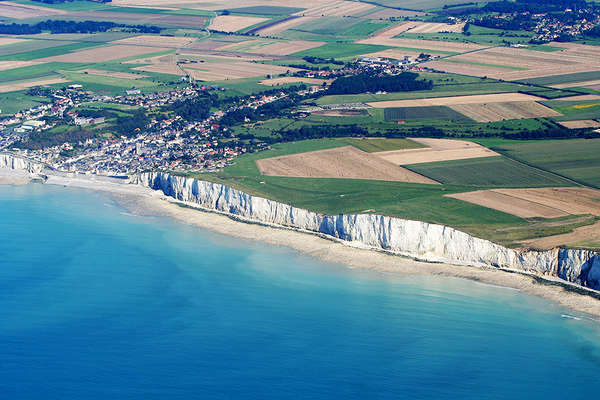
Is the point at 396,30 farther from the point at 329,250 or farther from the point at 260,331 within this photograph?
the point at 260,331

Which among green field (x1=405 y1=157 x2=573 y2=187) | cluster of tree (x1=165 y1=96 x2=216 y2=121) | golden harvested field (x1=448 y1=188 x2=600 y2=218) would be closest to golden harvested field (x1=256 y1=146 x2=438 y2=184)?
green field (x1=405 y1=157 x2=573 y2=187)

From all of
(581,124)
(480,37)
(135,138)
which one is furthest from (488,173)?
(480,37)

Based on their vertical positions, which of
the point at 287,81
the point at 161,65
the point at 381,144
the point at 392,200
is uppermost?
the point at 161,65

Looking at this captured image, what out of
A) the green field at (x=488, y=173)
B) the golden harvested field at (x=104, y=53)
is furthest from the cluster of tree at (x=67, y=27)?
the green field at (x=488, y=173)

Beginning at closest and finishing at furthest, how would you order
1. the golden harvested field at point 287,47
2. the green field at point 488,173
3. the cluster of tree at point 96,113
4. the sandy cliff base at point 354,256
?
the sandy cliff base at point 354,256 < the green field at point 488,173 < the cluster of tree at point 96,113 < the golden harvested field at point 287,47

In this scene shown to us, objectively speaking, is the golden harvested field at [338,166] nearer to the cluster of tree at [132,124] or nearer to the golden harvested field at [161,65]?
the cluster of tree at [132,124]

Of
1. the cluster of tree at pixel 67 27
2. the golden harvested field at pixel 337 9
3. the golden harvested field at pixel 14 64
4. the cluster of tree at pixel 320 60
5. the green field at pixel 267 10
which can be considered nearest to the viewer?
the cluster of tree at pixel 320 60

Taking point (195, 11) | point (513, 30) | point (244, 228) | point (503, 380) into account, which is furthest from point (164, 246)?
point (195, 11)
